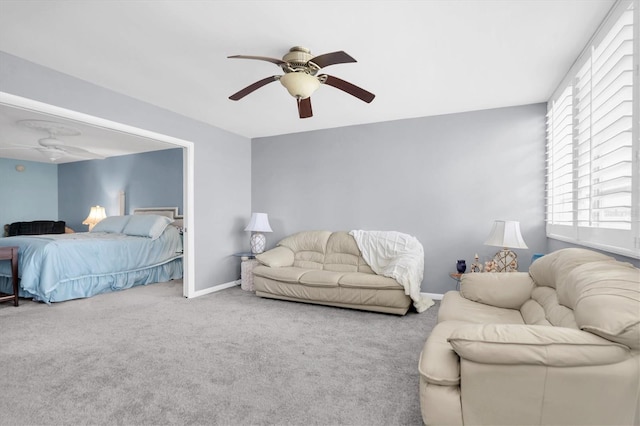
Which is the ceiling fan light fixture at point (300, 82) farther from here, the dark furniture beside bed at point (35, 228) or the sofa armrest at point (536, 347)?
the dark furniture beside bed at point (35, 228)

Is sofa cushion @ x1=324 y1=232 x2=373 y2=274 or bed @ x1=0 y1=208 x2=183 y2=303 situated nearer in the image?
bed @ x1=0 y1=208 x2=183 y2=303

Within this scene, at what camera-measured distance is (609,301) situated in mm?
1311

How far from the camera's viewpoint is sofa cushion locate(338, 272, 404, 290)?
140 inches

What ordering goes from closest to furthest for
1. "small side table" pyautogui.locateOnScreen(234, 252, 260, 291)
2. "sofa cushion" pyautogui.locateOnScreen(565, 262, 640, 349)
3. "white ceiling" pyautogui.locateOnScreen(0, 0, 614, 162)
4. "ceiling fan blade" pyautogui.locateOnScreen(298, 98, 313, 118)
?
"sofa cushion" pyautogui.locateOnScreen(565, 262, 640, 349), "white ceiling" pyautogui.locateOnScreen(0, 0, 614, 162), "ceiling fan blade" pyautogui.locateOnScreen(298, 98, 313, 118), "small side table" pyautogui.locateOnScreen(234, 252, 260, 291)

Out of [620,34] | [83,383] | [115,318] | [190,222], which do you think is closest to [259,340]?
[83,383]

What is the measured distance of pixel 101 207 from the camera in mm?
7230

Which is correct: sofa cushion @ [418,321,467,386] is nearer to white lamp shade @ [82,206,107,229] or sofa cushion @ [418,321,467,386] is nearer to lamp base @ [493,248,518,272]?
lamp base @ [493,248,518,272]

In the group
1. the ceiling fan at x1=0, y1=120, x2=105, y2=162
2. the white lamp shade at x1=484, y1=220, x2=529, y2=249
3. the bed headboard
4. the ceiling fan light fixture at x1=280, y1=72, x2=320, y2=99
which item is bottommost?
the white lamp shade at x1=484, y1=220, x2=529, y2=249

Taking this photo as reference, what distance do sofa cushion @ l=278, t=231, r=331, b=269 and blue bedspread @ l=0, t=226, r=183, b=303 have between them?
2245 mm

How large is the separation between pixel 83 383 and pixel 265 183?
3753 millimetres

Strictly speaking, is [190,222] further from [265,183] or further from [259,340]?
[259,340]

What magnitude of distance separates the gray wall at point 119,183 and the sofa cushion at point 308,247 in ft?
9.01

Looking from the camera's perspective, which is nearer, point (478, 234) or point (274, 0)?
point (274, 0)

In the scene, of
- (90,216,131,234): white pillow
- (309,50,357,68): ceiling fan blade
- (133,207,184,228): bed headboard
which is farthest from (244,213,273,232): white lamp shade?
(309,50,357,68): ceiling fan blade
